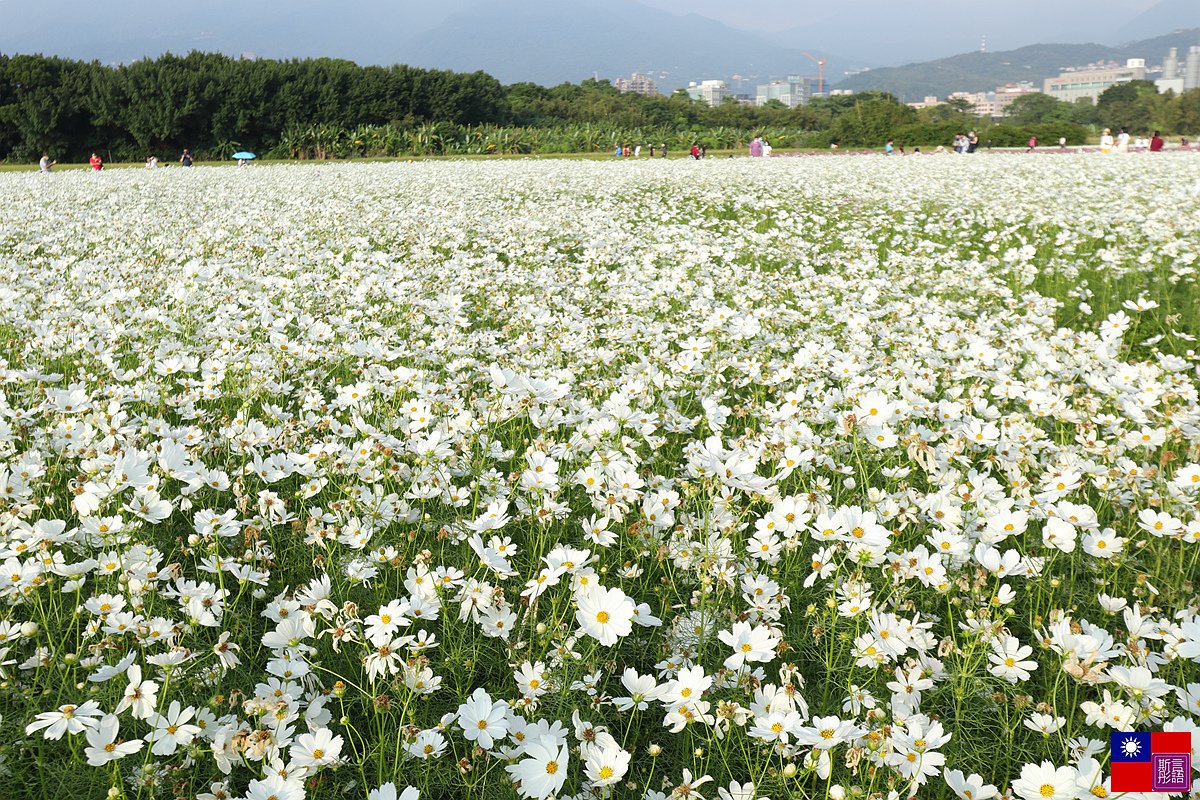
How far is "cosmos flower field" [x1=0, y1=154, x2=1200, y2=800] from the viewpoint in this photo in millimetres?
1623

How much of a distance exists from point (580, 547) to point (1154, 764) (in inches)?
67.5

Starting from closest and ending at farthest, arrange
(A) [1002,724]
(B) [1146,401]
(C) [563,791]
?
(C) [563,791] < (A) [1002,724] < (B) [1146,401]

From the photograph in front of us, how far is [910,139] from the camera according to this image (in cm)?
4259

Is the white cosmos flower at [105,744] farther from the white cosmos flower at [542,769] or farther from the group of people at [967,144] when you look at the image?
the group of people at [967,144]

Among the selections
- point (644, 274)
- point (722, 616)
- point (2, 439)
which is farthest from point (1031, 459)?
point (644, 274)

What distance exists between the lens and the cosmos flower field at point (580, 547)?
162cm

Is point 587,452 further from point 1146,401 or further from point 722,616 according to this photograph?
point 1146,401

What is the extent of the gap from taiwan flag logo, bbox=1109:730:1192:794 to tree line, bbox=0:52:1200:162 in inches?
1704

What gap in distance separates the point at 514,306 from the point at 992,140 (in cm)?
5120

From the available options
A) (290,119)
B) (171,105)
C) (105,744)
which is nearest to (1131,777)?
(105,744)

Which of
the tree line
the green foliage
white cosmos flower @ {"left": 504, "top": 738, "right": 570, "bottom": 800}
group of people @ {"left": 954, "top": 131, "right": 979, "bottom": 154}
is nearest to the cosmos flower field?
white cosmos flower @ {"left": 504, "top": 738, "right": 570, "bottom": 800}

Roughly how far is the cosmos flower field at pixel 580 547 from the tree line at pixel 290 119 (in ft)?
131

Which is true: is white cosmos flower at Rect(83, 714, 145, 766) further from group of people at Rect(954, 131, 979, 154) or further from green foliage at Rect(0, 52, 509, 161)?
green foliage at Rect(0, 52, 509, 161)

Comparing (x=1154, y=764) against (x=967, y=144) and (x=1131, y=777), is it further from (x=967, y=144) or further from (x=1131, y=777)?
(x=967, y=144)
